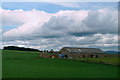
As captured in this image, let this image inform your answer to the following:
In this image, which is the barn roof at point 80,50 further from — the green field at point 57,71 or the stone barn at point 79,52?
the green field at point 57,71

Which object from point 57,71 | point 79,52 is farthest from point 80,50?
point 57,71

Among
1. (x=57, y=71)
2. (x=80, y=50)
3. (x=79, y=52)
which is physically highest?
(x=80, y=50)

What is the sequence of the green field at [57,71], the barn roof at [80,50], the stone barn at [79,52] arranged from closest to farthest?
the green field at [57,71], the stone barn at [79,52], the barn roof at [80,50]

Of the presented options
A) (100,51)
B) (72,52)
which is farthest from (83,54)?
(100,51)

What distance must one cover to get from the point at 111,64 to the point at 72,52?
28239 millimetres

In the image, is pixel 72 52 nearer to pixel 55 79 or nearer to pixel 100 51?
pixel 100 51

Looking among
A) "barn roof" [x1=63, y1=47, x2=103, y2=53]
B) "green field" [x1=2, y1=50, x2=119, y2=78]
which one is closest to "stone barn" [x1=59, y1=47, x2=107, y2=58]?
"barn roof" [x1=63, y1=47, x2=103, y2=53]

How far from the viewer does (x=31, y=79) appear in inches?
605

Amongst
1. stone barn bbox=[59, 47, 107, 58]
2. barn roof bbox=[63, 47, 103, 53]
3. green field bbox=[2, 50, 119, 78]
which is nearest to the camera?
green field bbox=[2, 50, 119, 78]

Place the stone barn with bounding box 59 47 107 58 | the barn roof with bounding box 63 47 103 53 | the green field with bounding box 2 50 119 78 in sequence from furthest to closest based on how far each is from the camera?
the barn roof with bounding box 63 47 103 53 → the stone barn with bounding box 59 47 107 58 → the green field with bounding box 2 50 119 78

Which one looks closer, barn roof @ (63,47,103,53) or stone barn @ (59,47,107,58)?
stone barn @ (59,47,107,58)

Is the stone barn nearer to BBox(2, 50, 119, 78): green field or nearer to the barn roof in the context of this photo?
the barn roof

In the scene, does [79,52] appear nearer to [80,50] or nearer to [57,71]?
[80,50]

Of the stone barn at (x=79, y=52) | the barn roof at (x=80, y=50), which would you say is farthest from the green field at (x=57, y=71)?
the barn roof at (x=80, y=50)
